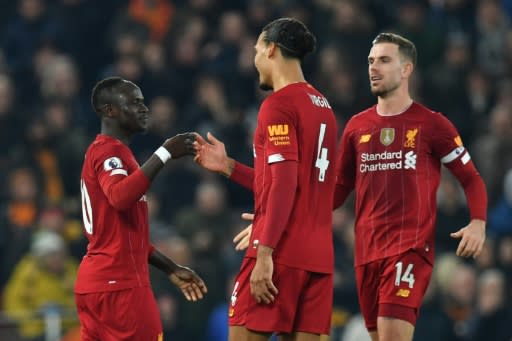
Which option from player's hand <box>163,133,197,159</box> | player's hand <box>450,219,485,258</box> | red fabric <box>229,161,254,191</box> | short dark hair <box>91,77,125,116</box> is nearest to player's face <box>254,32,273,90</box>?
player's hand <box>163,133,197,159</box>

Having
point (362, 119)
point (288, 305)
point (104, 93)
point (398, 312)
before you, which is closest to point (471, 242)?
point (398, 312)

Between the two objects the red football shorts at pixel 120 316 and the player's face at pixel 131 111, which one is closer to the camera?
the red football shorts at pixel 120 316

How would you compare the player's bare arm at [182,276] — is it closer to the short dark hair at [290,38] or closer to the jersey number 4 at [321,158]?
the jersey number 4 at [321,158]

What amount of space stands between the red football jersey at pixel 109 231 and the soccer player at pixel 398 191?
1.47 metres

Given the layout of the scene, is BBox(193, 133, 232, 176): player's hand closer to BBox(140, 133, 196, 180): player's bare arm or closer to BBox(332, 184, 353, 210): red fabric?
BBox(140, 133, 196, 180): player's bare arm

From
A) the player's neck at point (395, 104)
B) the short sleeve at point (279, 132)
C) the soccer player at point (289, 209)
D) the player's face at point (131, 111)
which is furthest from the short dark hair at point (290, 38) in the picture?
the player's neck at point (395, 104)

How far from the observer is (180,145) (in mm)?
7121

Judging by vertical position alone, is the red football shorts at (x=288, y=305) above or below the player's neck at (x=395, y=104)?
below

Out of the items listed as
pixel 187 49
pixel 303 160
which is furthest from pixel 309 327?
pixel 187 49

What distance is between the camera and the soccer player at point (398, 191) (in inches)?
301

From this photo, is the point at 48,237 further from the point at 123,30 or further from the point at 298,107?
the point at 298,107

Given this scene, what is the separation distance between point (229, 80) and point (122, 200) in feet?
25.6

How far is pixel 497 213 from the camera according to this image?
12.8 m

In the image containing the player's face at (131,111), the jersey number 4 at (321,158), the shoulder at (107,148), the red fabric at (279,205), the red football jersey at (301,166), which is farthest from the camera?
the player's face at (131,111)
